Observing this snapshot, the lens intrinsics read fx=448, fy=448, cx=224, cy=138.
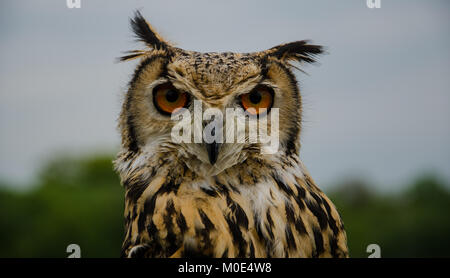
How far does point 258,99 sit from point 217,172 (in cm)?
29

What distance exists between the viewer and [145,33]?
1798 mm

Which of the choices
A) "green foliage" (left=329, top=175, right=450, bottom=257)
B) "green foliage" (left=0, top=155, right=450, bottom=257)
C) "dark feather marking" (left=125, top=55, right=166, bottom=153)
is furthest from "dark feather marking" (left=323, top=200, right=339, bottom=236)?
"green foliage" (left=329, top=175, right=450, bottom=257)

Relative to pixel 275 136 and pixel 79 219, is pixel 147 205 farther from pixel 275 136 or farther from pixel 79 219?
pixel 79 219

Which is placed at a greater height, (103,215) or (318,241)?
(318,241)

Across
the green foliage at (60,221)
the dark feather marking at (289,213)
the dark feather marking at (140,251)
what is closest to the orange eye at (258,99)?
the dark feather marking at (289,213)

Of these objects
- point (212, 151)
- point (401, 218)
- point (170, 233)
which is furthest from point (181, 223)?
point (401, 218)

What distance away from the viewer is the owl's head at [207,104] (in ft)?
4.77

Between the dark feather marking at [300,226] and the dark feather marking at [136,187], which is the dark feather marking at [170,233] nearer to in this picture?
the dark feather marking at [136,187]

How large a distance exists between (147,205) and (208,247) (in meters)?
0.27

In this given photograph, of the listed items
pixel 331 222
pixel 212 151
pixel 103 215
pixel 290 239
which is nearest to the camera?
pixel 212 151

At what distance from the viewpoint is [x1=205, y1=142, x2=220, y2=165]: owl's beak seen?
4.67ft

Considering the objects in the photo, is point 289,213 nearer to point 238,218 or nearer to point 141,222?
point 238,218

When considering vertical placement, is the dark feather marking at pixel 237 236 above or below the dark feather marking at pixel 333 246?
above

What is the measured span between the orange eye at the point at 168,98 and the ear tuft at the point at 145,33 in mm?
251
